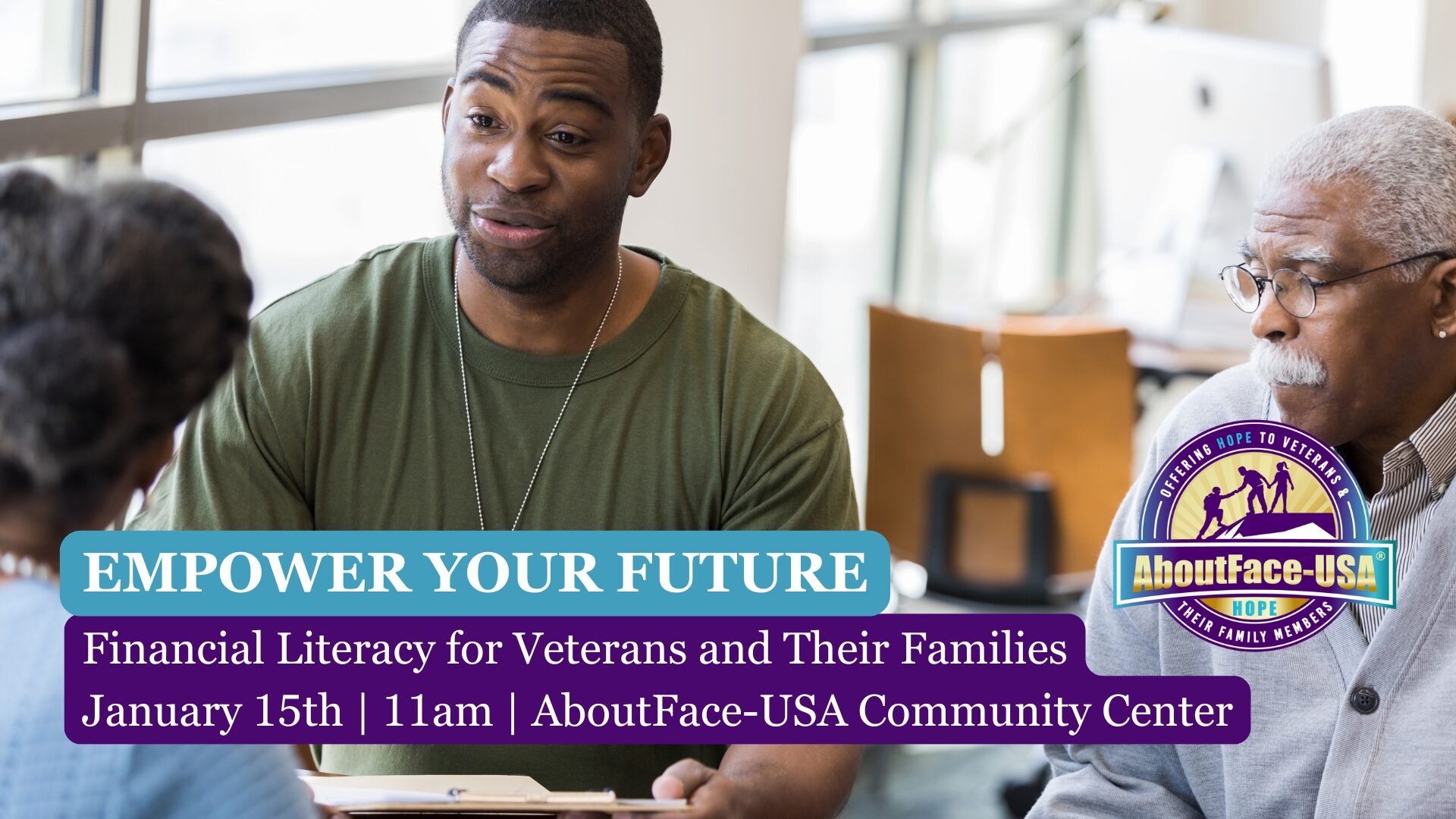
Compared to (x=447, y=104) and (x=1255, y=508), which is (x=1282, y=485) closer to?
(x=1255, y=508)

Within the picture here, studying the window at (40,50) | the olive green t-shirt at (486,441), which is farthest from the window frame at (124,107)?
the olive green t-shirt at (486,441)

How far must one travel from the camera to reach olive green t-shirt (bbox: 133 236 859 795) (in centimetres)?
165

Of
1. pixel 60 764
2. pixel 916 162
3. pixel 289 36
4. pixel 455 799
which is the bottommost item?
pixel 455 799

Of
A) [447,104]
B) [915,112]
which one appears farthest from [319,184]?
[915,112]

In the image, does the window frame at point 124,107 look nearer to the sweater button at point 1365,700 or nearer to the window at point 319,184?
the window at point 319,184

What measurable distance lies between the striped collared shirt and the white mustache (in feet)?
0.34

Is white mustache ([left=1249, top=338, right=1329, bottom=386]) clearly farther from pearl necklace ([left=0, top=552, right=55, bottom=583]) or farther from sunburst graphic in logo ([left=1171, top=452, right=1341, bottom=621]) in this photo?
pearl necklace ([left=0, top=552, right=55, bottom=583])

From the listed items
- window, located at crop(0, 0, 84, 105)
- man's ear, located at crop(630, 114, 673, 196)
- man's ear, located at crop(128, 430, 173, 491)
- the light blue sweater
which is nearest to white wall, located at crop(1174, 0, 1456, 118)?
man's ear, located at crop(630, 114, 673, 196)

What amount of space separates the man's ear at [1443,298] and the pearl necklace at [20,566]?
1206 millimetres

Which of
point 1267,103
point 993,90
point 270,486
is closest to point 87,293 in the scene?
point 270,486

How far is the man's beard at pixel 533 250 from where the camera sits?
1631mm

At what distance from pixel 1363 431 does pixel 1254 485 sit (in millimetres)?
113

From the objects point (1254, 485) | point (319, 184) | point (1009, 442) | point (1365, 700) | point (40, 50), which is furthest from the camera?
point (1009, 442)

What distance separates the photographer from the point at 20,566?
982 mm
